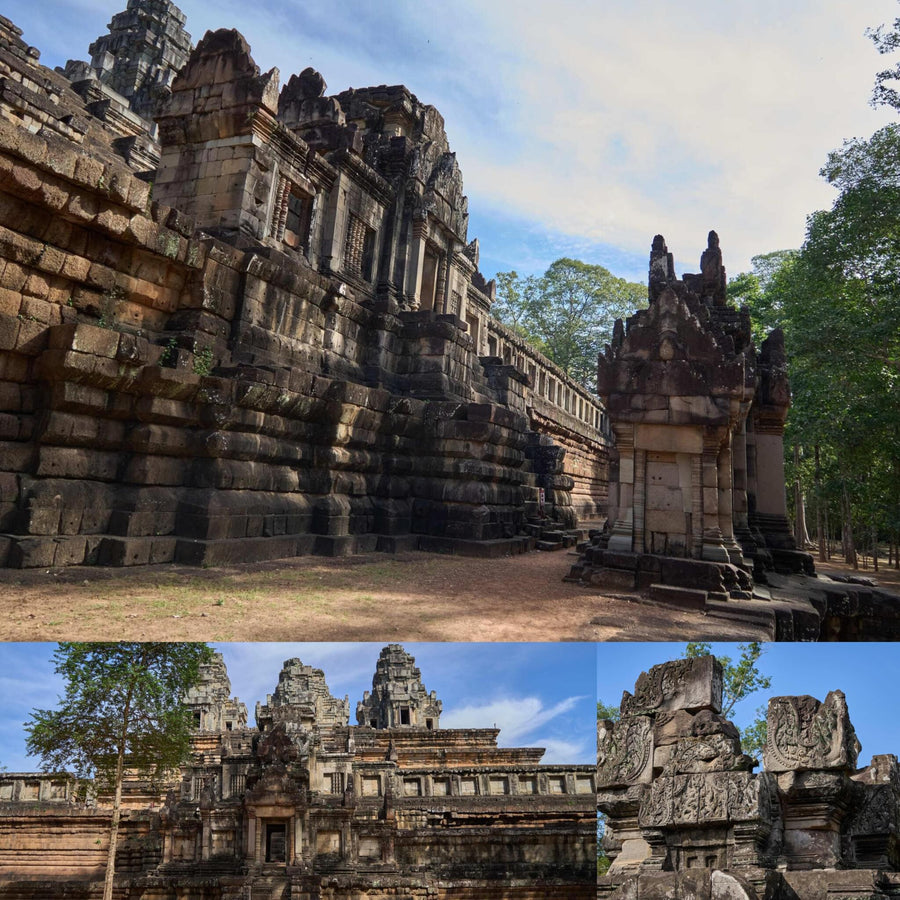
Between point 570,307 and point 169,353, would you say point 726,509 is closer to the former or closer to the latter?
point 169,353

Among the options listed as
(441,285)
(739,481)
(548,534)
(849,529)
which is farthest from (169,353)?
(849,529)

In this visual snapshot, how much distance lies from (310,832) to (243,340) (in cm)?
734

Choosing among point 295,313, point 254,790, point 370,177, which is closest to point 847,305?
point 370,177

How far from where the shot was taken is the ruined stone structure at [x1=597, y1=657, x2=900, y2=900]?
4.32 metres

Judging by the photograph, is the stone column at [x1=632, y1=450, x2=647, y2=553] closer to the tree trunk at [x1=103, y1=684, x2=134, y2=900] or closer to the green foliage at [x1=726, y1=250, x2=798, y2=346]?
the tree trunk at [x1=103, y1=684, x2=134, y2=900]

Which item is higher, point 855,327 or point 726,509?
point 855,327

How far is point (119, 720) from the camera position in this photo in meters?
10.4

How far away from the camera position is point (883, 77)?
17031 millimetres

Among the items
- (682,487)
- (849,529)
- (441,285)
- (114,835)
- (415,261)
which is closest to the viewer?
(682,487)

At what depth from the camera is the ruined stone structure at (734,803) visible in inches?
170

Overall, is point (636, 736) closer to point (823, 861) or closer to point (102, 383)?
point (823, 861)

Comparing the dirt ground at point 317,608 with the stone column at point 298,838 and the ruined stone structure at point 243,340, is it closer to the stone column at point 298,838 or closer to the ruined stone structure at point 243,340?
the ruined stone structure at point 243,340

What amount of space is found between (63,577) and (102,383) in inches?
81.1

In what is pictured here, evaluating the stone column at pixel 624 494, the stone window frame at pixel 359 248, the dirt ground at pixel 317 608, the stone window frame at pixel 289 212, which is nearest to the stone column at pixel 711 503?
the stone column at pixel 624 494
